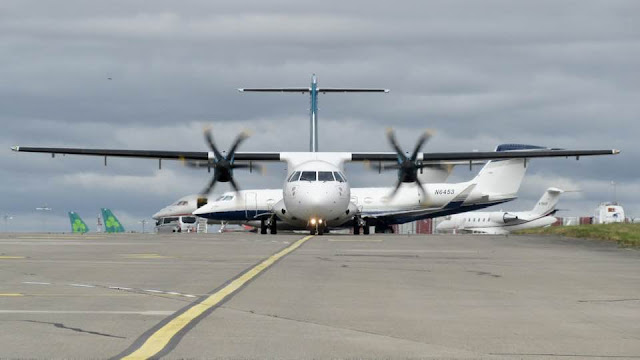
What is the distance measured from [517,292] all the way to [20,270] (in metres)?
9.80

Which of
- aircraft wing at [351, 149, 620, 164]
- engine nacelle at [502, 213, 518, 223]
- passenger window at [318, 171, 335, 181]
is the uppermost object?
aircraft wing at [351, 149, 620, 164]

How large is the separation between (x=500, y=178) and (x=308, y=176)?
41.7 metres

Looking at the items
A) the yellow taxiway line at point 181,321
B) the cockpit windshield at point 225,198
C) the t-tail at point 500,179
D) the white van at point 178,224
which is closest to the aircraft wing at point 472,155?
the cockpit windshield at point 225,198

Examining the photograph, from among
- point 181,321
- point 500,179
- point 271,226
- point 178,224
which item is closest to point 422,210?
point 500,179

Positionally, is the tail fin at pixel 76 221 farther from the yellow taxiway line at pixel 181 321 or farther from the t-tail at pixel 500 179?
the yellow taxiway line at pixel 181 321

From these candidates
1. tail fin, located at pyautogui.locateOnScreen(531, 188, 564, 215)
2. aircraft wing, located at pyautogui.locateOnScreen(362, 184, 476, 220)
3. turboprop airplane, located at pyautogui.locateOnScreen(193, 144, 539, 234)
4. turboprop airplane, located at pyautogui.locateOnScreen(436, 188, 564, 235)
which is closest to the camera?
aircraft wing, located at pyautogui.locateOnScreen(362, 184, 476, 220)

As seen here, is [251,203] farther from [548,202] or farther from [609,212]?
[609,212]

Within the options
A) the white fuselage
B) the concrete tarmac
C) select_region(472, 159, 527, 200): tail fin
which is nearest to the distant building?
the white fuselage

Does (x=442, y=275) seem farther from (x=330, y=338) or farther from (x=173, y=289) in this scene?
(x=330, y=338)

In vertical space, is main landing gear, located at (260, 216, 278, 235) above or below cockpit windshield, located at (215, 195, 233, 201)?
below

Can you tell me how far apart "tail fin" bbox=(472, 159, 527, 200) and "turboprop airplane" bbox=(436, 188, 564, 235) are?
26.7 metres

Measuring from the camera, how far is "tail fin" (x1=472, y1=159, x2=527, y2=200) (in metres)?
83.2

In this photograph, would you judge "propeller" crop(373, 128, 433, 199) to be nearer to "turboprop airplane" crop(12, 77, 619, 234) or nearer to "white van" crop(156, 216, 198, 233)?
"turboprop airplane" crop(12, 77, 619, 234)

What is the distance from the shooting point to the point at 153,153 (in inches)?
2028
